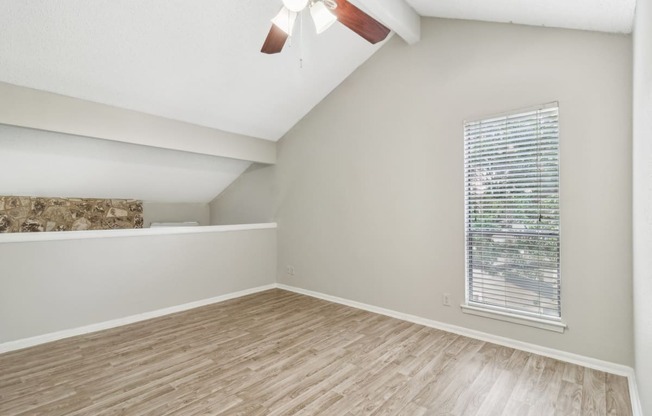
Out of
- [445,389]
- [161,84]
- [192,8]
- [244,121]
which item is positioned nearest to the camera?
[445,389]

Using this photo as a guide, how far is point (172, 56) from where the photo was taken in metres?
2.86

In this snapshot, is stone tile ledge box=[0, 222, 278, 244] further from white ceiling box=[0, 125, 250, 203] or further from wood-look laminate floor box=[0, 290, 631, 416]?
wood-look laminate floor box=[0, 290, 631, 416]

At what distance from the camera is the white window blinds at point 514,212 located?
103 inches

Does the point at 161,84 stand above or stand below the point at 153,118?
above

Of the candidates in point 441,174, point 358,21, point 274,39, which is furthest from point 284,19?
point 441,174

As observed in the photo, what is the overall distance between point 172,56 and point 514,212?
3278mm

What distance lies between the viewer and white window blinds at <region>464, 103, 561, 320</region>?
103 inches

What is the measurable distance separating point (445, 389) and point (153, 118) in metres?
3.68

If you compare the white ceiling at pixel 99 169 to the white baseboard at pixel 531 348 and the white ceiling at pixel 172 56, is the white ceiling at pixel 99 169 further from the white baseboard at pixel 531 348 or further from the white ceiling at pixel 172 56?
the white baseboard at pixel 531 348

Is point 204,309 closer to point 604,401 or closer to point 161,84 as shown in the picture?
point 161,84

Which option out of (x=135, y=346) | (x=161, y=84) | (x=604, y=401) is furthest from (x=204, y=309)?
(x=604, y=401)

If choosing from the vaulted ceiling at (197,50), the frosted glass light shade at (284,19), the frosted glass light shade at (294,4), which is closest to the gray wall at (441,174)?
the vaulted ceiling at (197,50)

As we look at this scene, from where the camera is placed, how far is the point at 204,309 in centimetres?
398

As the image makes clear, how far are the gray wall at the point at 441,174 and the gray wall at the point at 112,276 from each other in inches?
34.5
